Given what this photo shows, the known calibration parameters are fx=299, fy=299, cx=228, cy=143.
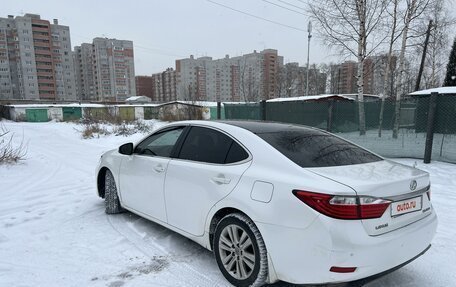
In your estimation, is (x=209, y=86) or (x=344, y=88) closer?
(x=344, y=88)

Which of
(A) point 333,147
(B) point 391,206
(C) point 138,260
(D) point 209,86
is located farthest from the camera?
(D) point 209,86

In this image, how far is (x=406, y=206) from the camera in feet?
7.74

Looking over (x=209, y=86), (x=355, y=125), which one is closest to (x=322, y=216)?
(x=355, y=125)

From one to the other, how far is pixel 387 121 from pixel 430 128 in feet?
5.61

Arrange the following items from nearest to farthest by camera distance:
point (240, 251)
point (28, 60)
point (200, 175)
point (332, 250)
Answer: point (332, 250), point (240, 251), point (200, 175), point (28, 60)

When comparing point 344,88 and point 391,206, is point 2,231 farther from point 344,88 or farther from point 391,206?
point 344,88

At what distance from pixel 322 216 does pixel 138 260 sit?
6.83 feet

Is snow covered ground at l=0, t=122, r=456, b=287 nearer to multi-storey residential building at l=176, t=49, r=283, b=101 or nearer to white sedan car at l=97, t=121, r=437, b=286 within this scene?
white sedan car at l=97, t=121, r=437, b=286

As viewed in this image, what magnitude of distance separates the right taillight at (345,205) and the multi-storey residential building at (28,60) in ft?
282

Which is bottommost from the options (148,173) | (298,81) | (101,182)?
(101,182)

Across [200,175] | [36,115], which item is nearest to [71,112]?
[36,115]

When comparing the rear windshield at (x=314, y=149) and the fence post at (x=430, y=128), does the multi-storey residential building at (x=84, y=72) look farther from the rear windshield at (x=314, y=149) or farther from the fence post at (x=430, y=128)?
the rear windshield at (x=314, y=149)

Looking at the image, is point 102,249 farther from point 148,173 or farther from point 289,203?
point 289,203

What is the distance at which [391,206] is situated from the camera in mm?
2230
